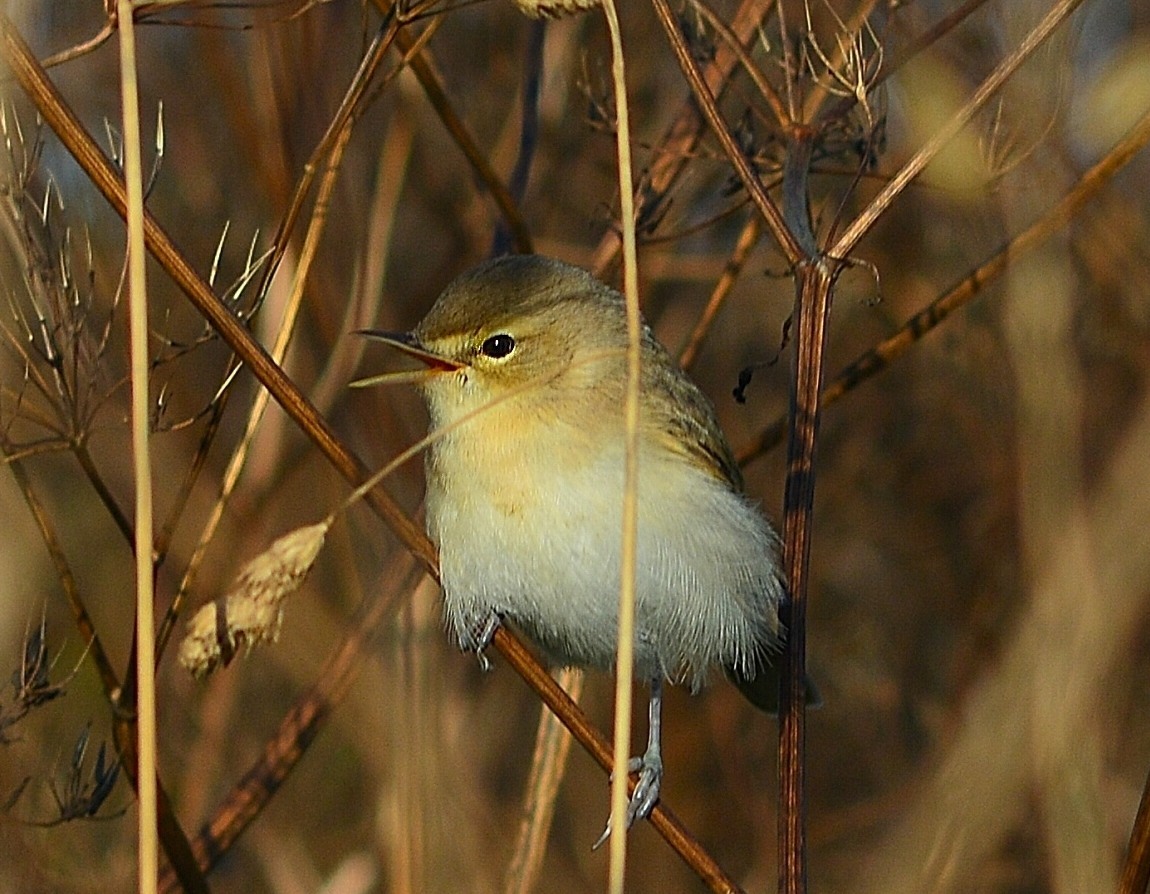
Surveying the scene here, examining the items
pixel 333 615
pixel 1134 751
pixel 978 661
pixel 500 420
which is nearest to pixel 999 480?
pixel 978 661

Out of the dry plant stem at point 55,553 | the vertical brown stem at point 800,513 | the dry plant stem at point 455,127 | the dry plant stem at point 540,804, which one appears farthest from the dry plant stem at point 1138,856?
the dry plant stem at point 455,127

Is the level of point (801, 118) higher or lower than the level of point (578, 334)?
higher

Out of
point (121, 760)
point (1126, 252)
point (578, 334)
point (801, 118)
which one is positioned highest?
point (1126, 252)

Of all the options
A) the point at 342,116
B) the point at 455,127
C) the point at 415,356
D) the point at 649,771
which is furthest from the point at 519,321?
the point at 649,771

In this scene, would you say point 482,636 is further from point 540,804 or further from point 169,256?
point 169,256

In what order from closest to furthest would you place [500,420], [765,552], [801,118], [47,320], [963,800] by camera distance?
1. [47,320]
2. [801,118]
3. [500,420]
4. [765,552]
5. [963,800]

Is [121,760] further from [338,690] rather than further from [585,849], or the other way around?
[585,849]

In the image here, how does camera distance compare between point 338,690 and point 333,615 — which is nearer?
point 338,690
